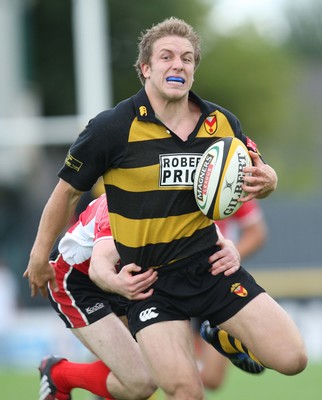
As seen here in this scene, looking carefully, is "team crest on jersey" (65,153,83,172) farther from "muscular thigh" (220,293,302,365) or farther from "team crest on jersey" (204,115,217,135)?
"muscular thigh" (220,293,302,365)

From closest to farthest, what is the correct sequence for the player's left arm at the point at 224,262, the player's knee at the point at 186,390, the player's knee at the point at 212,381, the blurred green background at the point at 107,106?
the player's knee at the point at 186,390 < the player's left arm at the point at 224,262 < the player's knee at the point at 212,381 < the blurred green background at the point at 107,106

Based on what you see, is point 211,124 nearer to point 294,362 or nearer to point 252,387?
point 294,362

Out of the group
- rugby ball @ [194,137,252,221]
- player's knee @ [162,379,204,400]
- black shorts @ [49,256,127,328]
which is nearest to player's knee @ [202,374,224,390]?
black shorts @ [49,256,127,328]

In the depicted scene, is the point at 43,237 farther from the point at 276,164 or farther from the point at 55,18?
the point at 276,164

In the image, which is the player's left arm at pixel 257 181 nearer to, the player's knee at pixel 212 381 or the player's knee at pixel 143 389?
the player's knee at pixel 143 389

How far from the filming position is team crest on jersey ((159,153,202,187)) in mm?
5758

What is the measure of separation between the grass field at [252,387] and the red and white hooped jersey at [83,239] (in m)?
3.27

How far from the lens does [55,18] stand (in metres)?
26.6

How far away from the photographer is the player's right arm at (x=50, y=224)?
5.95 m

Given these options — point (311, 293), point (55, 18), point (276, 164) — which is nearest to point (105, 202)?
point (311, 293)

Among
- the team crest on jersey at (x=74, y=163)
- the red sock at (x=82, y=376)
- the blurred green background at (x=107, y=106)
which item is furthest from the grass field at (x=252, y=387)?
the team crest on jersey at (x=74, y=163)

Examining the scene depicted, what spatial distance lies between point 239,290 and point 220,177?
2.17 ft

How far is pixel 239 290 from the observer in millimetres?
5852

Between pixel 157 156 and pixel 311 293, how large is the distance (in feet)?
28.2
